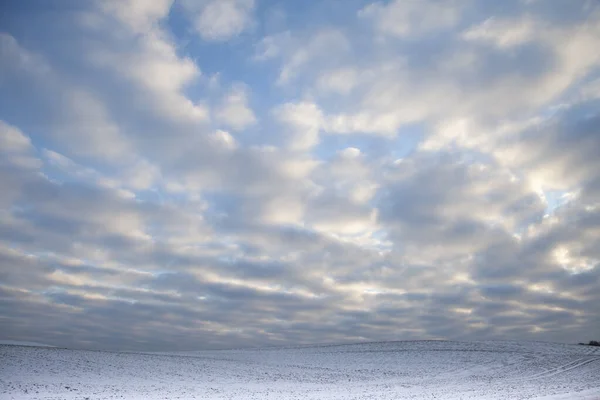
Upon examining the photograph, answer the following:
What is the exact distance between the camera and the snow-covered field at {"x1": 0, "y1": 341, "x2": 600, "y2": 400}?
2950cm

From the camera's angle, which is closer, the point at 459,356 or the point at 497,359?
the point at 497,359

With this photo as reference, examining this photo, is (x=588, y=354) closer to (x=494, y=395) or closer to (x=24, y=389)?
(x=494, y=395)

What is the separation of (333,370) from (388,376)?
697cm

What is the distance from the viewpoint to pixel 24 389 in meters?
28.0

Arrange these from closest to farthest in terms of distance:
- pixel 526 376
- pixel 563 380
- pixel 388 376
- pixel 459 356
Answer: pixel 563 380
pixel 526 376
pixel 388 376
pixel 459 356

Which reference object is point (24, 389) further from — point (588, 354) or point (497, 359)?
point (588, 354)

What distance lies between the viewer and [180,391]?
103 ft

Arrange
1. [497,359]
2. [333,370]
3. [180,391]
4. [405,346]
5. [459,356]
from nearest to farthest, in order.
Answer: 1. [180,391]
2. [333,370]
3. [497,359]
4. [459,356]
5. [405,346]

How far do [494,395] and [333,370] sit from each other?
24.5 metres

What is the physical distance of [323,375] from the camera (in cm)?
4509

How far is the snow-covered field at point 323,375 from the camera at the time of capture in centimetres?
2950

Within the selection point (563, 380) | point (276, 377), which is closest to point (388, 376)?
point (276, 377)

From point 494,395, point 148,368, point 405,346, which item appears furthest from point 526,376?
point 148,368

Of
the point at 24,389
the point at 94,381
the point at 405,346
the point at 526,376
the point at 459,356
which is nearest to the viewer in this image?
the point at 24,389
